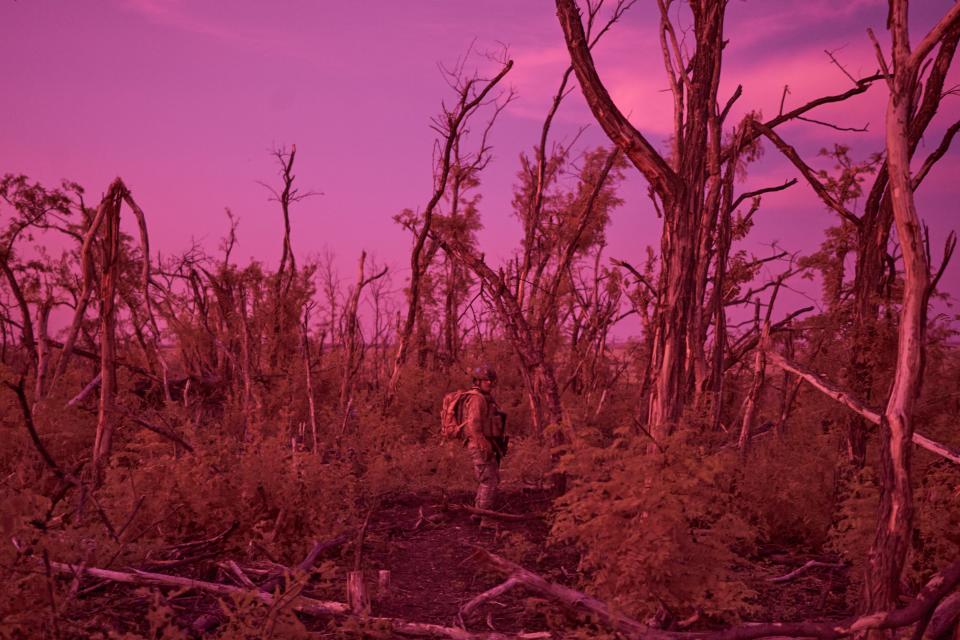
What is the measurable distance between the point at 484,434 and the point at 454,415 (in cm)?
49

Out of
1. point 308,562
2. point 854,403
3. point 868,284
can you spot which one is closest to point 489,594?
point 308,562

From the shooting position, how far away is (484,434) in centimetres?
912

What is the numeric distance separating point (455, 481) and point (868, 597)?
716 centimetres

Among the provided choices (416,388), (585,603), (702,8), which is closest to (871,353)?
(702,8)

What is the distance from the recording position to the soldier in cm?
911

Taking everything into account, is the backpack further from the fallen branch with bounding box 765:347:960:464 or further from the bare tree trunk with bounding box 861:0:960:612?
the bare tree trunk with bounding box 861:0:960:612

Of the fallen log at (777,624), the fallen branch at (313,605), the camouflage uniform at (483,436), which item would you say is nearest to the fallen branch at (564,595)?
the fallen log at (777,624)

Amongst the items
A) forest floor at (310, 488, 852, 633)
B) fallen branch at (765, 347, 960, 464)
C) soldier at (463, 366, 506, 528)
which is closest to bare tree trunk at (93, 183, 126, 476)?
forest floor at (310, 488, 852, 633)

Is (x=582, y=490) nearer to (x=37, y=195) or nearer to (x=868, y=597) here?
(x=868, y=597)

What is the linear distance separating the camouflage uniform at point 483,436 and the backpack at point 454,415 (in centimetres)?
7

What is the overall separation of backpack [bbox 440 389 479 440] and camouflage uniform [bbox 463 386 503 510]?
7 centimetres

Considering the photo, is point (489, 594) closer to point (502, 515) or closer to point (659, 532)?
point (659, 532)

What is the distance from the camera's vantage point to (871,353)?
8.05 metres

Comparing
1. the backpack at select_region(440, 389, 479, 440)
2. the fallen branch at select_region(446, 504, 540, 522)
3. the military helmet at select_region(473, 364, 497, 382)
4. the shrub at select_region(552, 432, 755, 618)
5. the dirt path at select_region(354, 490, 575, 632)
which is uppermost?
the military helmet at select_region(473, 364, 497, 382)
